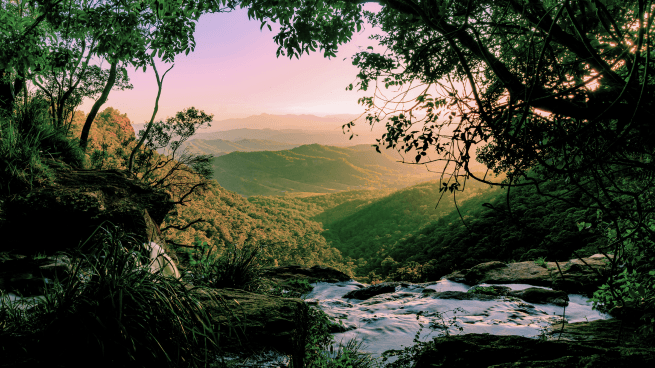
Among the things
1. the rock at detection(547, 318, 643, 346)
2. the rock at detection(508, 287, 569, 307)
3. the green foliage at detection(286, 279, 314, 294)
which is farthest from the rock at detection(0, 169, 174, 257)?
the rock at detection(508, 287, 569, 307)

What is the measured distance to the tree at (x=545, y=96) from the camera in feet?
4.56

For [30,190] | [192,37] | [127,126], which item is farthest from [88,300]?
[127,126]

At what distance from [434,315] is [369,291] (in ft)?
8.28

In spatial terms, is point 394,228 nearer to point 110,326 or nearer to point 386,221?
point 386,221

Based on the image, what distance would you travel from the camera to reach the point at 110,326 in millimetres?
1773

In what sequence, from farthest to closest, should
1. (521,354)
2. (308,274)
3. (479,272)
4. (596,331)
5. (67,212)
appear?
(308,274), (479,272), (67,212), (596,331), (521,354)

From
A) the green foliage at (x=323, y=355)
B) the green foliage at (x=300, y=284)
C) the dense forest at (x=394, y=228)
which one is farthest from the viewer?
the dense forest at (x=394, y=228)

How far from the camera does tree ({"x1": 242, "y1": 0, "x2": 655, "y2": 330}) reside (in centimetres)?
139

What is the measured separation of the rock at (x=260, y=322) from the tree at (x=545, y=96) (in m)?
1.75

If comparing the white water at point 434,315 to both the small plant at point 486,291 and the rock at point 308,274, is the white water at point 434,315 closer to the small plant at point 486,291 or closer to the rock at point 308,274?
the small plant at point 486,291

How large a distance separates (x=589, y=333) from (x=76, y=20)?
7417mm

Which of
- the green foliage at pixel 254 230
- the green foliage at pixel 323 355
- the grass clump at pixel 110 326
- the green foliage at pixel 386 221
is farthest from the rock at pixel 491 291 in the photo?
the green foliage at pixel 386 221

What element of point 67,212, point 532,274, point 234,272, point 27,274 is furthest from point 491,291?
point 67,212

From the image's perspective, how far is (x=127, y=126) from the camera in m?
25.2
